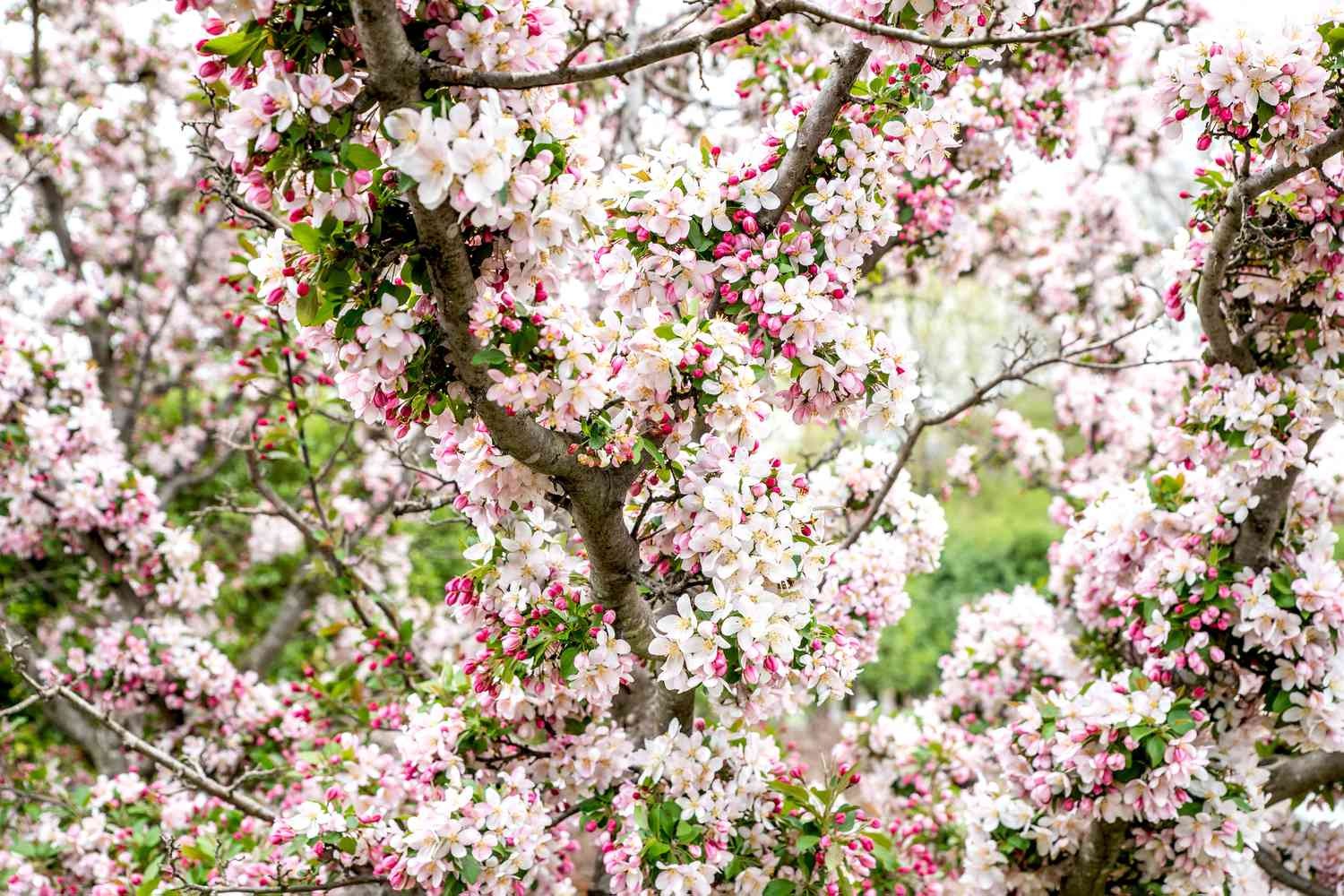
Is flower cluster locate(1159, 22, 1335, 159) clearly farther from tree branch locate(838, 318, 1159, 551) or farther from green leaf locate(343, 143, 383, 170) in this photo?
green leaf locate(343, 143, 383, 170)

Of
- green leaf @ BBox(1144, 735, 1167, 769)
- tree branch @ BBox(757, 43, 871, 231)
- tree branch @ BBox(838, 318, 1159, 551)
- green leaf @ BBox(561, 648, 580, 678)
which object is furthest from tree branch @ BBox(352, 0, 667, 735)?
green leaf @ BBox(1144, 735, 1167, 769)

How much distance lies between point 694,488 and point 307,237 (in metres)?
0.97

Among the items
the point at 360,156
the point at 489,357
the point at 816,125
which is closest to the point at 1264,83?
the point at 816,125

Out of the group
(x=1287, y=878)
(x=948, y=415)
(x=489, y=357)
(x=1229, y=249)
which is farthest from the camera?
(x=1287, y=878)

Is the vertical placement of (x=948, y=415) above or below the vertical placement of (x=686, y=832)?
above

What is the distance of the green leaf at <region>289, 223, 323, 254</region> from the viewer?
5.87 feet

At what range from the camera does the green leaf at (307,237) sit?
179cm

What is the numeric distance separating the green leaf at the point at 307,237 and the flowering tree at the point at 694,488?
0.01 meters

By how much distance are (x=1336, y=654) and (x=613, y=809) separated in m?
2.31

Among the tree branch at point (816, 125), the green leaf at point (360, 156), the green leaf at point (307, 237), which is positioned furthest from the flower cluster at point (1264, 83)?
the green leaf at point (307, 237)

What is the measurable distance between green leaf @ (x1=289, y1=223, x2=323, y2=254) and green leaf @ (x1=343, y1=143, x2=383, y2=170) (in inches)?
6.1

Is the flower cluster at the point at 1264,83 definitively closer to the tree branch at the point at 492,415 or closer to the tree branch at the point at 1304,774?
the tree branch at the point at 492,415

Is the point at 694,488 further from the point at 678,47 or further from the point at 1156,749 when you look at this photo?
the point at 1156,749

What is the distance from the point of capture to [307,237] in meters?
1.81
